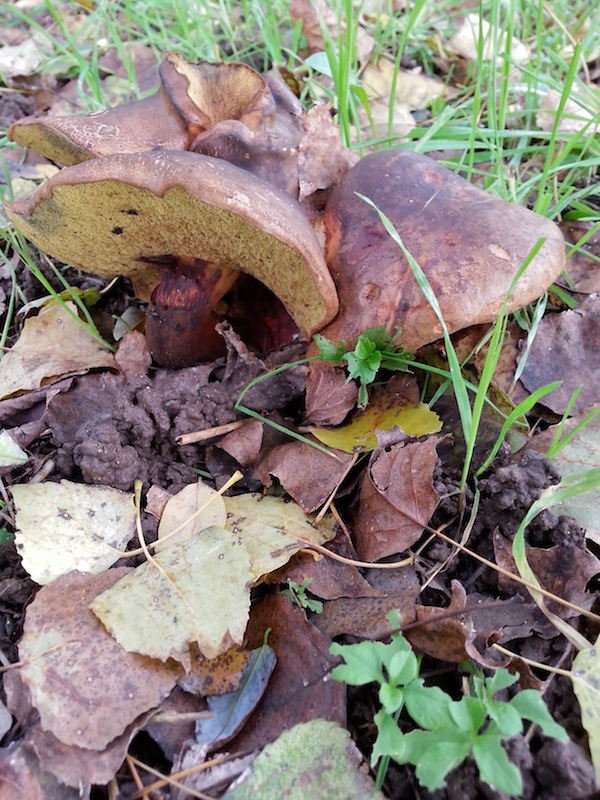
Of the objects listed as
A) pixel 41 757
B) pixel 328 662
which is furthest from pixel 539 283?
pixel 41 757

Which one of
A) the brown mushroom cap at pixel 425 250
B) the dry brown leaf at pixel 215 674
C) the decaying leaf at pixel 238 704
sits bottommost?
the decaying leaf at pixel 238 704

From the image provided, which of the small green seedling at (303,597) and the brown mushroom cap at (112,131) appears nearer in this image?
the small green seedling at (303,597)

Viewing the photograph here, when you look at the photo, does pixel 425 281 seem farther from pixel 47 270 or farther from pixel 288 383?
pixel 47 270

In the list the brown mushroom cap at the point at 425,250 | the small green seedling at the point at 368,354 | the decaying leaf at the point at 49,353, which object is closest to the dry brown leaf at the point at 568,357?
the brown mushroom cap at the point at 425,250

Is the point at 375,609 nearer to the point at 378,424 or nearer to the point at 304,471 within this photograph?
the point at 304,471

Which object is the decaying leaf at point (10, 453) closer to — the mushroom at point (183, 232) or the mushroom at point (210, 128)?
the mushroom at point (183, 232)

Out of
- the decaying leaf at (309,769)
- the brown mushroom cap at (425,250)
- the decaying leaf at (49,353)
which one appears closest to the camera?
the decaying leaf at (309,769)

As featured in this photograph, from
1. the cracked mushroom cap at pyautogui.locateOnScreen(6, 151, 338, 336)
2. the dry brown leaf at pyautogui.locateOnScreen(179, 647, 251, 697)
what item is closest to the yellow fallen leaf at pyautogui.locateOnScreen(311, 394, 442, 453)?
the cracked mushroom cap at pyautogui.locateOnScreen(6, 151, 338, 336)
